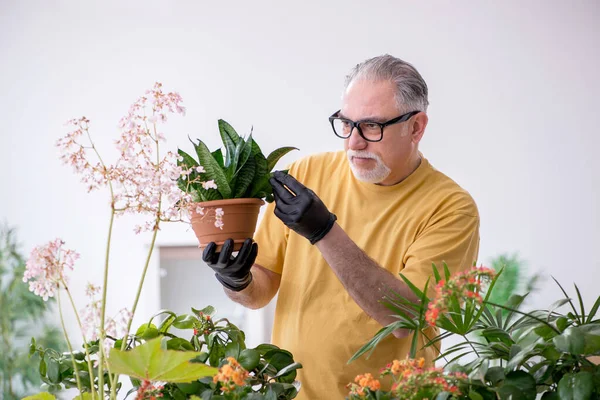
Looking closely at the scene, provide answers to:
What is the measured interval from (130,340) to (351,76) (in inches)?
36.0

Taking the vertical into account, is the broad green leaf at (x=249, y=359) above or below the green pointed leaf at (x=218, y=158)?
below

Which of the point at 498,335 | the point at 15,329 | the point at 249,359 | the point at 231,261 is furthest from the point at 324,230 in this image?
the point at 15,329

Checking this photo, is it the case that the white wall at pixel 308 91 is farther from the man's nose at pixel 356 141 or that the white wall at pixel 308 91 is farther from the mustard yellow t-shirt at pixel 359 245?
the man's nose at pixel 356 141

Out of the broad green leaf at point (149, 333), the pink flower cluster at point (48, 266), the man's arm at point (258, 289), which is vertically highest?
the pink flower cluster at point (48, 266)

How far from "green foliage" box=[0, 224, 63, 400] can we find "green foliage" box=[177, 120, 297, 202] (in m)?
3.40

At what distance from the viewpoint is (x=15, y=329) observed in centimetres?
454

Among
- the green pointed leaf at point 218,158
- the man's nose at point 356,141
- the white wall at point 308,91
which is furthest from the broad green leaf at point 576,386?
the white wall at point 308,91

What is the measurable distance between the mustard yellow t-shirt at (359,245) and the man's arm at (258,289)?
0.02 m

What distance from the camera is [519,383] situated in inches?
31.1

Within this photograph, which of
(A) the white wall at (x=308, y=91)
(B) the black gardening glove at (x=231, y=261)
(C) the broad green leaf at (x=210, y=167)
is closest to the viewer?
(C) the broad green leaf at (x=210, y=167)

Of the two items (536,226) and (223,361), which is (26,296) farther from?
(223,361)

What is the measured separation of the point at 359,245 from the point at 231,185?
455 mm

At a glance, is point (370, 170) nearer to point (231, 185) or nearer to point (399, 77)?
point (399, 77)

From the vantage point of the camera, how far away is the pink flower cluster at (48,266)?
2.61ft
